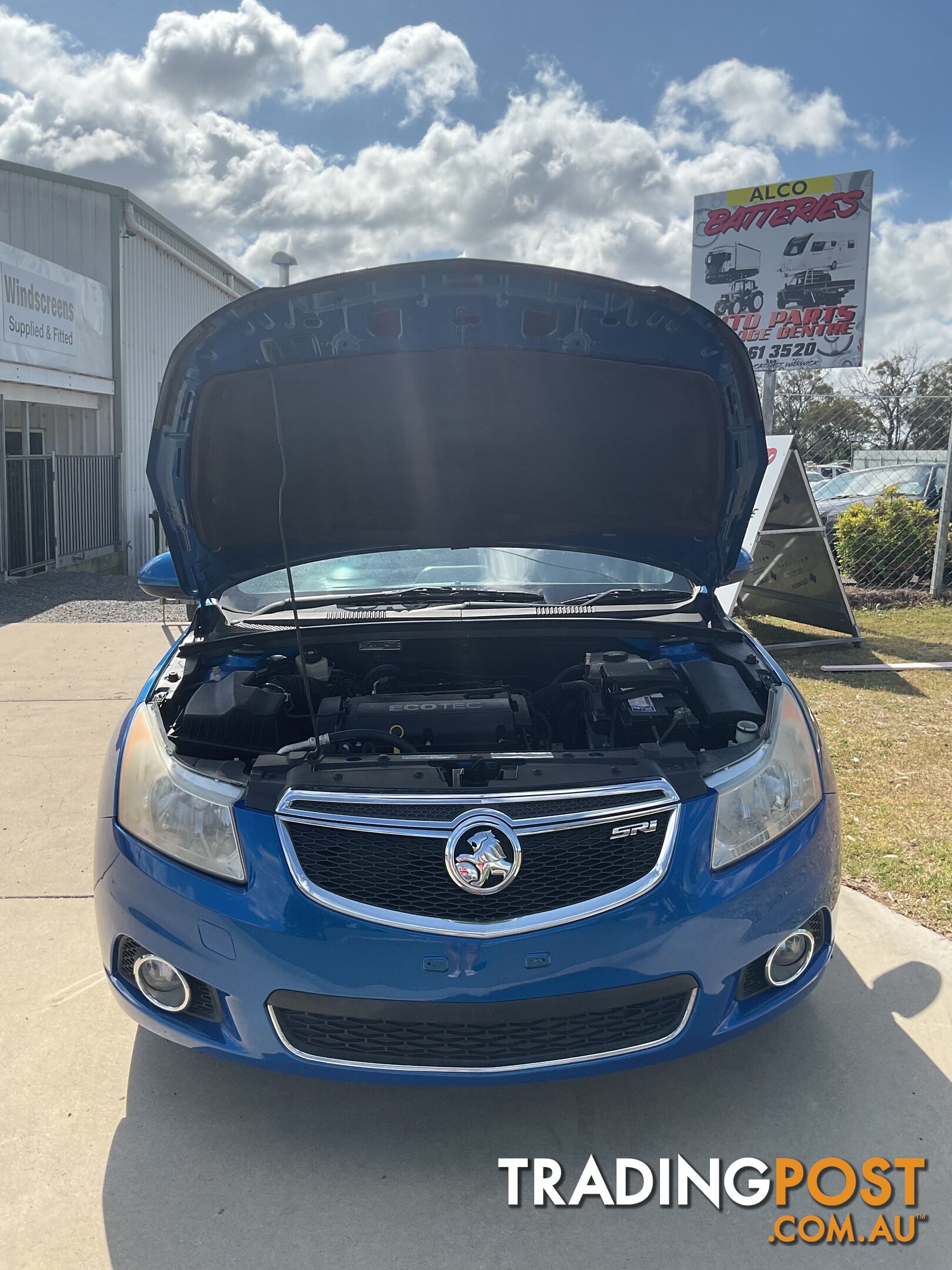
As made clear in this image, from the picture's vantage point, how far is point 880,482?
16938 mm

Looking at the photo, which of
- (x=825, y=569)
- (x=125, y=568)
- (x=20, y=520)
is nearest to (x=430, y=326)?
(x=825, y=569)

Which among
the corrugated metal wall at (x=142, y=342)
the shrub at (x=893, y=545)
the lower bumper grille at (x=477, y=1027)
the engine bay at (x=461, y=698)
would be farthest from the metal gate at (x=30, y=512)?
the lower bumper grille at (x=477, y=1027)

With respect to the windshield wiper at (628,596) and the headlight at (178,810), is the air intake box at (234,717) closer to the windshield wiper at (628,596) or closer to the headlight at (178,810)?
the headlight at (178,810)

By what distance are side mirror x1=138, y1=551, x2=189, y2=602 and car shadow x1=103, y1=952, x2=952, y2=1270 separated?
160 cm

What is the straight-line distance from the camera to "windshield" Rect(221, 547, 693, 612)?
12.3ft

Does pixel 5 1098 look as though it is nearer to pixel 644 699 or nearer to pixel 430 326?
pixel 644 699

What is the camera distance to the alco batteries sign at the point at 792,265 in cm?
923

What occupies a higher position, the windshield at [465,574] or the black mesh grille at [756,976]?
the windshield at [465,574]

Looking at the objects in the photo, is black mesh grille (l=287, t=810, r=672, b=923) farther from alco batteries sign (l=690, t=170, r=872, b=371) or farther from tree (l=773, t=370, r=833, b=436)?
tree (l=773, t=370, r=833, b=436)

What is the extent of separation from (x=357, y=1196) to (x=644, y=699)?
5.18 ft

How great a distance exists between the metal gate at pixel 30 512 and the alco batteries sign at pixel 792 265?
872 cm

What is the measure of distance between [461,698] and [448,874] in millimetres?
974

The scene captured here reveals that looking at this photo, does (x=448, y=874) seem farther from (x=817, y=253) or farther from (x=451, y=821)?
(x=817, y=253)

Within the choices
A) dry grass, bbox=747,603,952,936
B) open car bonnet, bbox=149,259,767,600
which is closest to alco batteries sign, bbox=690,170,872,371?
dry grass, bbox=747,603,952,936
